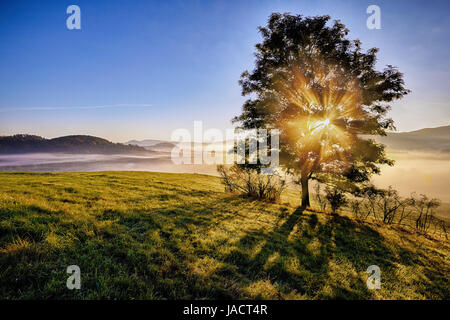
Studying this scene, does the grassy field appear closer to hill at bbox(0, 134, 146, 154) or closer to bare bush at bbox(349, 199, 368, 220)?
bare bush at bbox(349, 199, 368, 220)

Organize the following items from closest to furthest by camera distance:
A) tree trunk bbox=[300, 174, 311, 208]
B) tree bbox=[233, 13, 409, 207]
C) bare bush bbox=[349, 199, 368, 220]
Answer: tree bbox=[233, 13, 409, 207] → bare bush bbox=[349, 199, 368, 220] → tree trunk bbox=[300, 174, 311, 208]

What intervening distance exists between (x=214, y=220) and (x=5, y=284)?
6.19 metres

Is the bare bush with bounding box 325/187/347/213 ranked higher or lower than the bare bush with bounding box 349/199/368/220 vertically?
higher

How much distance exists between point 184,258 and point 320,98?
1298 cm

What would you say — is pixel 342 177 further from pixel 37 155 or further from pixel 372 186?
pixel 37 155

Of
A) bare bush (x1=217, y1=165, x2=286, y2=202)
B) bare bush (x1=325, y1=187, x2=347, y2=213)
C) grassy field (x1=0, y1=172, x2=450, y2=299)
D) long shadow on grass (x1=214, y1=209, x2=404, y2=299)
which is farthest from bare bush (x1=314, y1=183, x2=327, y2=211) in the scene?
grassy field (x1=0, y1=172, x2=450, y2=299)

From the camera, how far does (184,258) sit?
4238 millimetres

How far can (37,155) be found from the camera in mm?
149750

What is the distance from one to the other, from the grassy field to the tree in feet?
20.1

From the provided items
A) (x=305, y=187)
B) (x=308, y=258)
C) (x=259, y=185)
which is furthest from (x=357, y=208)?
(x=308, y=258)

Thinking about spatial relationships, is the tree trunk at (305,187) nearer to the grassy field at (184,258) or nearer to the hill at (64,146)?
the grassy field at (184,258)

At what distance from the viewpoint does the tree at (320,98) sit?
10.9 meters

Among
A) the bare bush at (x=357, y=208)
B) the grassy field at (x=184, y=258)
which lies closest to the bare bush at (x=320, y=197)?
the bare bush at (x=357, y=208)

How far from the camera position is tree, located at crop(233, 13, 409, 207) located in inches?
430
